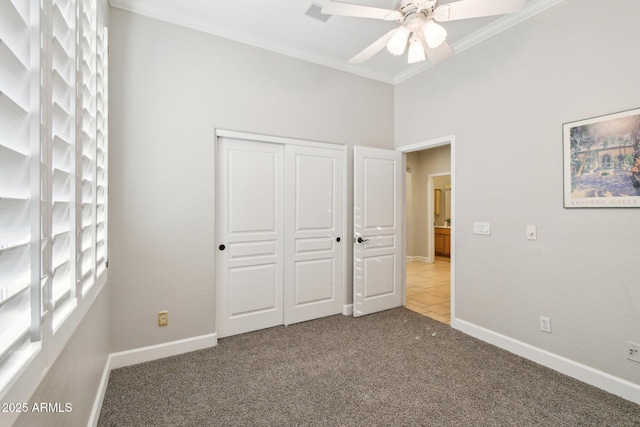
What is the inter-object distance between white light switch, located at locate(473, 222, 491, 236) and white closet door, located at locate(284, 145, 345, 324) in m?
1.48

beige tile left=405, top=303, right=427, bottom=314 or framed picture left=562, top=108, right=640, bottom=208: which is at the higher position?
framed picture left=562, top=108, right=640, bottom=208

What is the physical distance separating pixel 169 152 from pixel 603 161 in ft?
11.6

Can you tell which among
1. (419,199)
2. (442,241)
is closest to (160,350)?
(419,199)

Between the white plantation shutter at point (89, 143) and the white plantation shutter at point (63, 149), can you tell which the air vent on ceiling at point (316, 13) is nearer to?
the white plantation shutter at point (89, 143)

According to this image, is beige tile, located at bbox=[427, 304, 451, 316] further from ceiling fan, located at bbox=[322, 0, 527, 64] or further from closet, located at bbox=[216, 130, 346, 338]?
ceiling fan, located at bbox=[322, 0, 527, 64]

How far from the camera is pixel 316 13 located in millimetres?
2588

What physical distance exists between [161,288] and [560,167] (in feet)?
11.8

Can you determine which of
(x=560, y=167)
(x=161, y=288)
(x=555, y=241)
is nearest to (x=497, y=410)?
(x=555, y=241)

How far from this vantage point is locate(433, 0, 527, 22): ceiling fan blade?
1618 mm

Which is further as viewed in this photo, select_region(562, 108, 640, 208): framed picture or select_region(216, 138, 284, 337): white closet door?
select_region(216, 138, 284, 337): white closet door

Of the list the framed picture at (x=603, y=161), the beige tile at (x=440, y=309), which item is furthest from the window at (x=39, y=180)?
the beige tile at (x=440, y=309)

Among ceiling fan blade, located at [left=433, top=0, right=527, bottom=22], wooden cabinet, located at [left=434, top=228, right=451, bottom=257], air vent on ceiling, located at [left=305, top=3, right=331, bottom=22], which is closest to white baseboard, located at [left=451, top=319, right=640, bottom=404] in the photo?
ceiling fan blade, located at [left=433, top=0, right=527, bottom=22]

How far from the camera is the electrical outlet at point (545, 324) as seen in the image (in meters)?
2.38

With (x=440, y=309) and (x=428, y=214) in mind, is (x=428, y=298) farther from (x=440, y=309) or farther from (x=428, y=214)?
(x=428, y=214)
